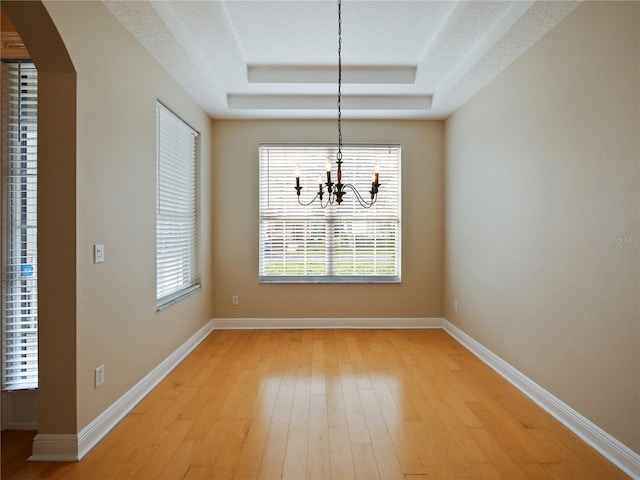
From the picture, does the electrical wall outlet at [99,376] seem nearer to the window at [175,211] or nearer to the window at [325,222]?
the window at [175,211]

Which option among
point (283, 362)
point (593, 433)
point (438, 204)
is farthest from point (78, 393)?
point (438, 204)

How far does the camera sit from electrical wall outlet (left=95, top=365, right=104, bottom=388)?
91.1 inches

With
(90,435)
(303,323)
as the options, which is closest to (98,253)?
(90,435)

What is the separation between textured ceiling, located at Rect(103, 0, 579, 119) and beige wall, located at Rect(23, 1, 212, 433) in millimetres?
333

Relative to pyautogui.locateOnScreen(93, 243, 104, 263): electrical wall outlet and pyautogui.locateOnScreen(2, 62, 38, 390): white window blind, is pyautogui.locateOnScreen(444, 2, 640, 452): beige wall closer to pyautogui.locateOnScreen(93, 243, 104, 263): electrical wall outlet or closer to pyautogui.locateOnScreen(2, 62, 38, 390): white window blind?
pyautogui.locateOnScreen(93, 243, 104, 263): electrical wall outlet

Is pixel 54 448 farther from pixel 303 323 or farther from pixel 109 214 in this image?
pixel 303 323

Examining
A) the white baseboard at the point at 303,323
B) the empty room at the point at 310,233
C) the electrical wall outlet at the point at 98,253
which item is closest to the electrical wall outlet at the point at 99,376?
the empty room at the point at 310,233

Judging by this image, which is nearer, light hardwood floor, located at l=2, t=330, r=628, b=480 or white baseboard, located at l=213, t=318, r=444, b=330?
light hardwood floor, located at l=2, t=330, r=628, b=480

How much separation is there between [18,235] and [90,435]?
52.0 inches

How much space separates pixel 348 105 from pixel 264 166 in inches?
52.4

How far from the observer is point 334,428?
243cm

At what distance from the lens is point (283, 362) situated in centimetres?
365

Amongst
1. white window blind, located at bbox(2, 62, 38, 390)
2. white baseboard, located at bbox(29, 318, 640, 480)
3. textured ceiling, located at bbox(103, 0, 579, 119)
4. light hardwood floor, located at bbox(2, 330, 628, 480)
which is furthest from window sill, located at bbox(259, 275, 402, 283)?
white window blind, located at bbox(2, 62, 38, 390)

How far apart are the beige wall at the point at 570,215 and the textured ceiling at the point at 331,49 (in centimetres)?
34
